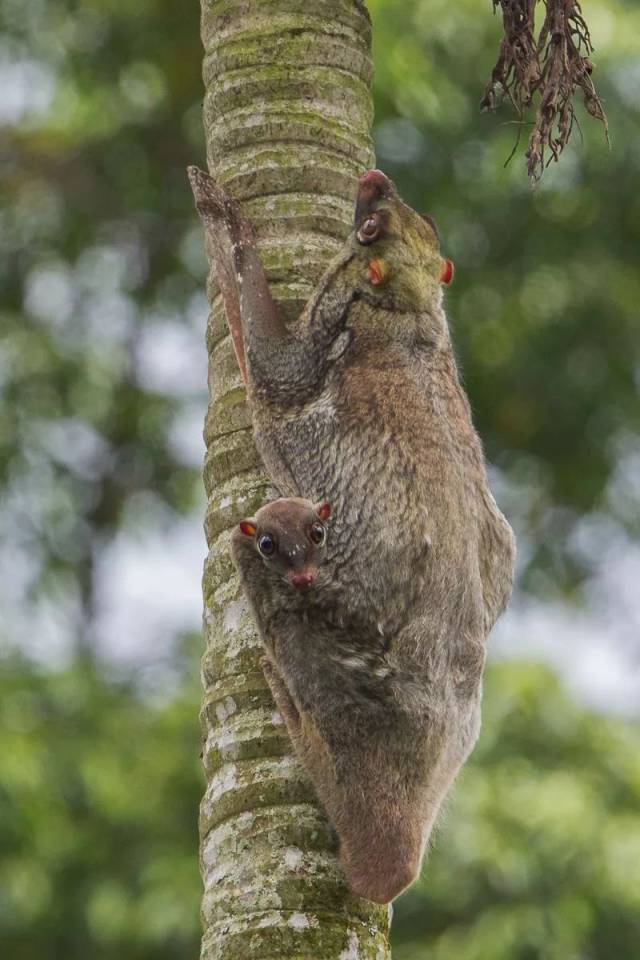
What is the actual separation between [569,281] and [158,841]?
21.3 ft

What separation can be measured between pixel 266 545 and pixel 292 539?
90 mm

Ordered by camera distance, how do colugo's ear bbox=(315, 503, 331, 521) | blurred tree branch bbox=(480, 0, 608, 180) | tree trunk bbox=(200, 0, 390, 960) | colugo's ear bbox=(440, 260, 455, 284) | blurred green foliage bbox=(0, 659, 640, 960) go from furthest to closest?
1. blurred green foliage bbox=(0, 659, 640, 960)
2. blurred tree branch bbox=(480, 0, 608, 180)
3. colugo's ear bbox=(440, 260, 455, 284)
4. colugo's ear bbox=(315, 503, 331, 521)
5. tree trunk bbox=(200, 0, 390, 960)

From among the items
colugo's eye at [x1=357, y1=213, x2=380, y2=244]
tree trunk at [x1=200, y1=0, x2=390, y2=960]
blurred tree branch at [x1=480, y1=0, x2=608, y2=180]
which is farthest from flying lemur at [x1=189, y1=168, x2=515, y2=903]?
blurred tree branch at [x1=480, y1=0, x2=608, y2=180]

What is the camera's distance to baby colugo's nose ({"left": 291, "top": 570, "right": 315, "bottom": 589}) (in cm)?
543

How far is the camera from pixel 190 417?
63.8ft

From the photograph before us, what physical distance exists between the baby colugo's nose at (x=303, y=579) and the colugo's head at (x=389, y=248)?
44.9 inches

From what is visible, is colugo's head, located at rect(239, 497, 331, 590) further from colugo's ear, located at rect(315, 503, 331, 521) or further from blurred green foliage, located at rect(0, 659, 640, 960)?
blurred green foliage, located at rect(0, 659, 640, 960)

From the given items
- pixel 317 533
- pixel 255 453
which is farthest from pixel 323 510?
pixel 255 453

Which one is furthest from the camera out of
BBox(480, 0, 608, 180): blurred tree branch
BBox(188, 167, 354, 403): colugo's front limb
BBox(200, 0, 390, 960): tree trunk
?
BBox(480, 0, 608, 180): blurred tree branch

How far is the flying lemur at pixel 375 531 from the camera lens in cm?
541

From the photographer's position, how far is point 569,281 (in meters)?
16.5

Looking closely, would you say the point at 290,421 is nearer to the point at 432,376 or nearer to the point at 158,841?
the point at 432,376

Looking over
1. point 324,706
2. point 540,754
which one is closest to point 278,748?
point 324,706

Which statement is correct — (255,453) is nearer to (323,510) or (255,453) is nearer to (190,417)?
(323,510)
